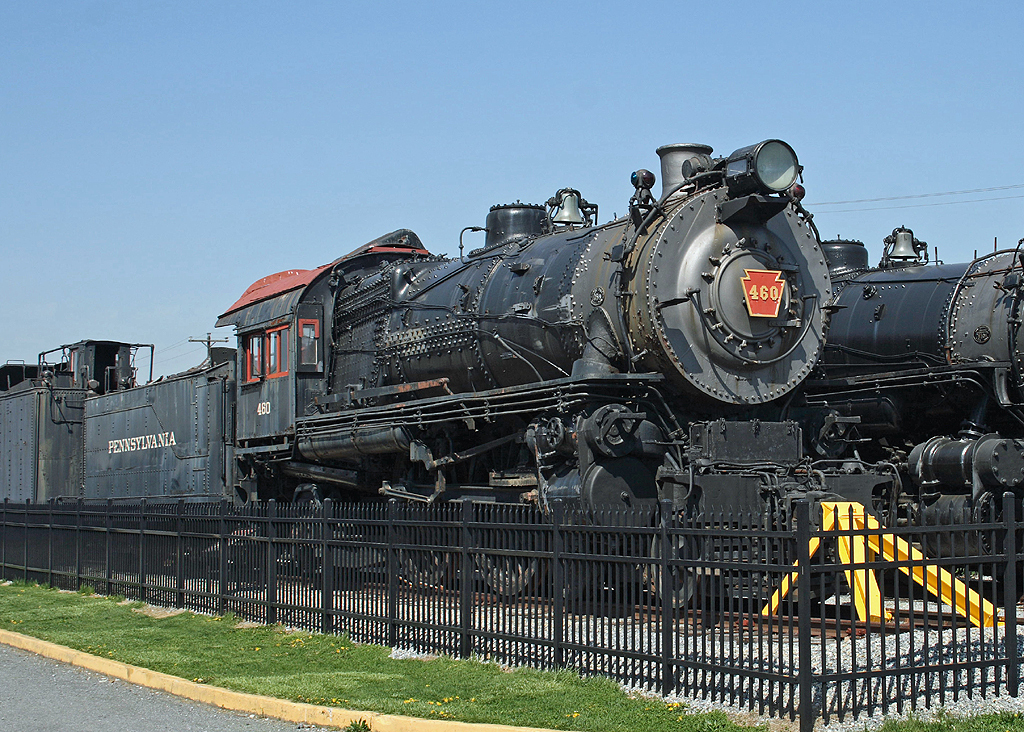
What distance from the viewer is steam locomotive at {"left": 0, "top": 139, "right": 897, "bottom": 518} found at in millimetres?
11039

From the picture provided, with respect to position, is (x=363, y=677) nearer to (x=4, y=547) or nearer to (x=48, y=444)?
(x=4, y=547)

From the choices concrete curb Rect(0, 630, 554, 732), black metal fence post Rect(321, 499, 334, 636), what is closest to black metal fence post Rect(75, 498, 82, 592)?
concrete curb Rect(0, 630, 554, 732)

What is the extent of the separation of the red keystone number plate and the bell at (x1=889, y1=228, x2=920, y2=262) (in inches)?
251

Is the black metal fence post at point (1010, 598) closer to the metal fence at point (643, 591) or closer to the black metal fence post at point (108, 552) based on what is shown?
the metal fence at point (643, 591)

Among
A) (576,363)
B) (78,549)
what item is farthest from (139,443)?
(576,363)

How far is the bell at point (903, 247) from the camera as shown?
17266 mm

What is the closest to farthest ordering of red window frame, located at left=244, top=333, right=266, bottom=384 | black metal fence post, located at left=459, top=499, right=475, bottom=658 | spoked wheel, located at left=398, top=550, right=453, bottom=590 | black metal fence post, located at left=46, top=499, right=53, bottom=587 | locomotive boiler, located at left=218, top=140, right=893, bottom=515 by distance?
black metal fence post, located at left=459, top=499, right=475, bottom=658, spoked wheel, located at left=398, top=550, right=453, bottom=590, locomotive boiler, located at left=218, top=140, right=893, bottom=515, black metal fence post, located at left=46, top=499, right=53, bottom=587, red window frame, located at left=244, top=333, right=266, bottom=384

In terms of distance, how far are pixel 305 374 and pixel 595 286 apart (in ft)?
17.9

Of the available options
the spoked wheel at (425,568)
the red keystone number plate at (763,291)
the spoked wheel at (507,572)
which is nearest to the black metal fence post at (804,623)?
the spoked wheel at (507,572)

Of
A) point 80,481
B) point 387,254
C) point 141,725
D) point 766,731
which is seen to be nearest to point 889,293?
point 387,254

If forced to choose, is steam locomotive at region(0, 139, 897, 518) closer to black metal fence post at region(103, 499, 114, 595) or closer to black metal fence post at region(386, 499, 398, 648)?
black metal fence post at region(386, 499, 398, 648)

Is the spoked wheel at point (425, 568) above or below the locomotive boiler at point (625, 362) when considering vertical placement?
below

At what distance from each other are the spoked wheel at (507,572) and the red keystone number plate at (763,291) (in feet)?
13.0

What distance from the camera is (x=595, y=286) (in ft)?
38.8
